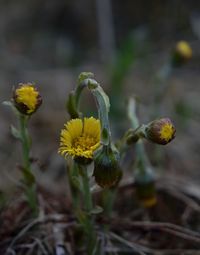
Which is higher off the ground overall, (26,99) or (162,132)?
(26,99)

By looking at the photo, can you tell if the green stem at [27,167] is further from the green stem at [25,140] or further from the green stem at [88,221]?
the green stem at [88,221]

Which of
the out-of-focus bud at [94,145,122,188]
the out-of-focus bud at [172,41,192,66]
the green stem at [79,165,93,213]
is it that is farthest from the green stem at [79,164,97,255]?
the out-of-focus bud at [172,41,192,66]

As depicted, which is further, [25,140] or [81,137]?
[25,140]

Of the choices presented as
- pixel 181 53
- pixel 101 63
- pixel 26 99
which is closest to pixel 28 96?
pixel 26 99

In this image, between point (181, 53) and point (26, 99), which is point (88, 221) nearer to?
point (26, 99)

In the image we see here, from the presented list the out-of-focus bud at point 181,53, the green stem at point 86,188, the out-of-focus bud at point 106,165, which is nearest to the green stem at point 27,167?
the green stem at point 86,188
